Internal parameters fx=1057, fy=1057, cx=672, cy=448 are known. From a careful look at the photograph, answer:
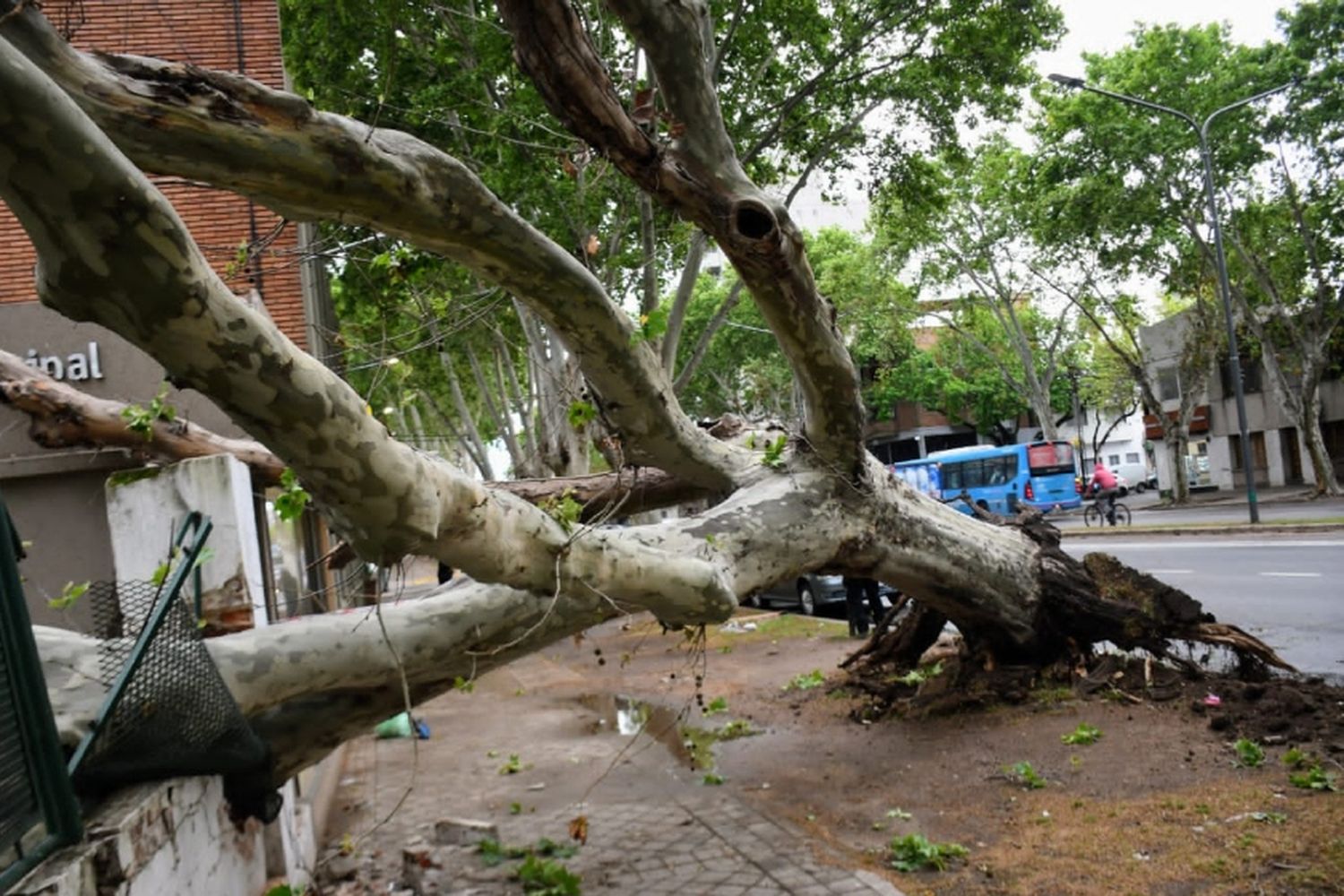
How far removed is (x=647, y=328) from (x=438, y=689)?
82.1 inches

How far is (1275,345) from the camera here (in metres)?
30.2

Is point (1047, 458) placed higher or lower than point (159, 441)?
lower

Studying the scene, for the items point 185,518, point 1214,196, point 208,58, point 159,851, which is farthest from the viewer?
point 1214,196

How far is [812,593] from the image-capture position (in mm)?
16734

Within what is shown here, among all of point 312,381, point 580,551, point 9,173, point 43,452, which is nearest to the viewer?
point 9,173

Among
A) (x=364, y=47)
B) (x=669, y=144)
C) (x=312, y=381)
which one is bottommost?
(x=312, y=381)

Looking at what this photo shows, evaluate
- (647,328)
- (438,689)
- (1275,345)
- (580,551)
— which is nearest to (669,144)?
(647,328)

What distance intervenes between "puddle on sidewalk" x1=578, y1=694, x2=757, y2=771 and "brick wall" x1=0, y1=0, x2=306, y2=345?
479 cm

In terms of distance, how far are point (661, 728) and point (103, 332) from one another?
20.0 ft

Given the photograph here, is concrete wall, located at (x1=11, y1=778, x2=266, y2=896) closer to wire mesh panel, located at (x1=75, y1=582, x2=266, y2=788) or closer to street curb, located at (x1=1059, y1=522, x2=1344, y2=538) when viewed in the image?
wire mesh panel, located at (x1=75, y1=582, x2=266, y2=788)

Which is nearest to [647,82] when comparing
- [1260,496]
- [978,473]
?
[978,473]

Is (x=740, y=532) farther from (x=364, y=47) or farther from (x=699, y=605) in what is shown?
(x=364, y=47)

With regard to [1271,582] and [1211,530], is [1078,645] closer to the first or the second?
[1271,582]

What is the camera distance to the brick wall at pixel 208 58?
10047mm
